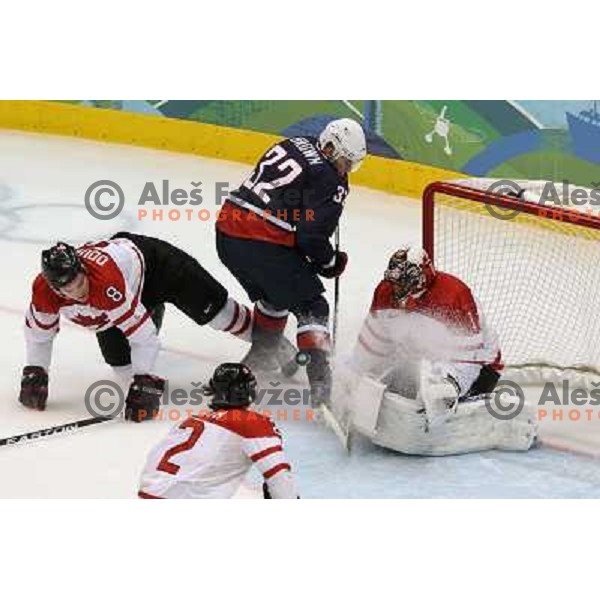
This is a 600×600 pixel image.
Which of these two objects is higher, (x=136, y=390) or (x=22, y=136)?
(x=22, y=136)

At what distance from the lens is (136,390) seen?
4.58 m

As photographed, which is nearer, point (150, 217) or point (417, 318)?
point (417, 318)

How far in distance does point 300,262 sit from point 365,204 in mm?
1820

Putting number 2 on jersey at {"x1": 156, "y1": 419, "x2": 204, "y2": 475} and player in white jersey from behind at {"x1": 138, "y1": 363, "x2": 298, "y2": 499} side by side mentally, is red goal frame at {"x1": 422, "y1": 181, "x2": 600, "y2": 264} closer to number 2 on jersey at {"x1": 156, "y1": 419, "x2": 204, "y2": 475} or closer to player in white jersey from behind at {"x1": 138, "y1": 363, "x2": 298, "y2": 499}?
player in white jersey from behind at {"x1": 138, "y1": 363, "x2": 298, "y2": 499}

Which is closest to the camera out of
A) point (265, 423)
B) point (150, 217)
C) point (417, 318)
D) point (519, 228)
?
point (265, 423)

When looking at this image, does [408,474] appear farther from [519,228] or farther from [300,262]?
[519,228]

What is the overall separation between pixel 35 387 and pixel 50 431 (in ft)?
0.66

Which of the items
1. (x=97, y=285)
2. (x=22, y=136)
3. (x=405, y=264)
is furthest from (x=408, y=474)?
(x=22, y=136)

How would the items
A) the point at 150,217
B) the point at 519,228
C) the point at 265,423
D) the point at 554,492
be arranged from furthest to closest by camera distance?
the point at 150,217 → the point at 519,228 → the point at 554,492 → the point at 265,423

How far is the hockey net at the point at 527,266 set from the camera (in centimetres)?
493

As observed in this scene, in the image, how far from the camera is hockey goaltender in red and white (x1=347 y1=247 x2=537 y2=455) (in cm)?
438

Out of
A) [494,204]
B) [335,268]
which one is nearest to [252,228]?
[335,268]

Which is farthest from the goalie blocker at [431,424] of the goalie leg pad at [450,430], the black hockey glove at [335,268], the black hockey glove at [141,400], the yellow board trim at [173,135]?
the yellow board trim at [173,135]

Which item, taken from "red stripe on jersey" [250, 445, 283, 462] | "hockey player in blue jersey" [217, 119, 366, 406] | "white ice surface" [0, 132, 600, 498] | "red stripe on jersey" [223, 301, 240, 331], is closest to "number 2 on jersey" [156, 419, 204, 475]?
"red stripe on jersey" [250, 445, 283, 462]
